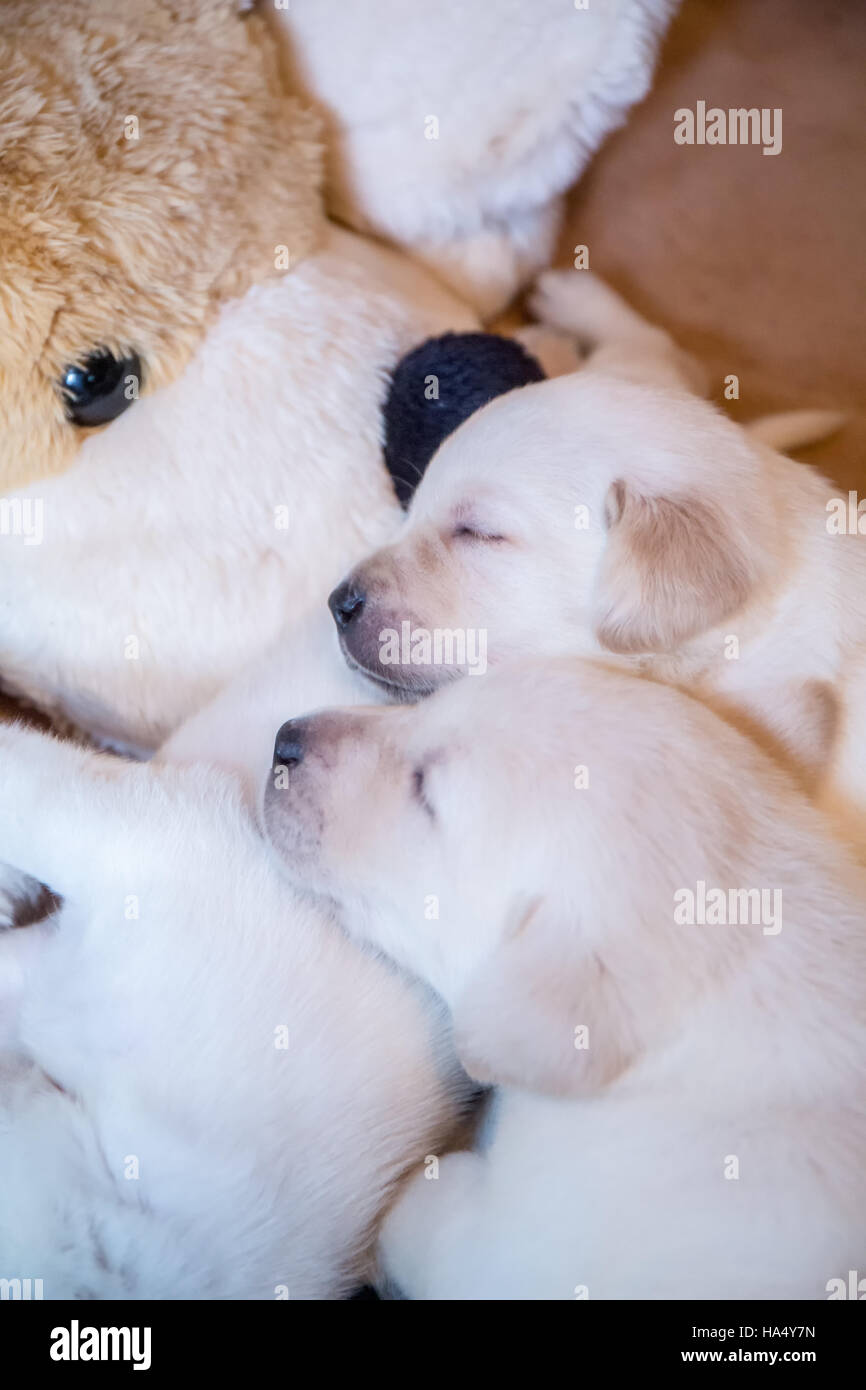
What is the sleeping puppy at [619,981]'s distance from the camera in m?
1.26

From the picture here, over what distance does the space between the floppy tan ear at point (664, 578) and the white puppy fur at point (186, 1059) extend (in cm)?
57

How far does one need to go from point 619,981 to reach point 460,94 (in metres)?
1.58

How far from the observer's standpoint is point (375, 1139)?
1.45m

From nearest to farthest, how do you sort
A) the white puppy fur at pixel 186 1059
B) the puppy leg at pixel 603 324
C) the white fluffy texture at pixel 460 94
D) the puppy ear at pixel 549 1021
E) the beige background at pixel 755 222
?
1. the puppy ear at pixel 549 1021
2. the white puppy fur at pixel 186 1059
3. the white fluffy texture at pixel 460 94
4. the puppy leg at pixel 603 324
5. the beige background at pixel 755 222

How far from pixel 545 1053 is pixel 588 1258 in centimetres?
28

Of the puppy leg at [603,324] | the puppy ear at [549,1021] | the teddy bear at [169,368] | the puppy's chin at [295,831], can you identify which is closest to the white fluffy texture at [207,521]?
the teddy bear at [169,368]

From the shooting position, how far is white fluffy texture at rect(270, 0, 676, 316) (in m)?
1.97

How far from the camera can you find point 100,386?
172 cm

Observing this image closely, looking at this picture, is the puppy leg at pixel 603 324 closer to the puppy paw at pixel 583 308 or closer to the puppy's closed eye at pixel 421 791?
the puppy paw at pixel 583 308

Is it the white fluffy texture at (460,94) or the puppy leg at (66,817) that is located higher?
the white fluffy texture at (460,94)

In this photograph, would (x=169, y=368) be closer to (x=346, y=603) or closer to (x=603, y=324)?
(x=346, y=603)

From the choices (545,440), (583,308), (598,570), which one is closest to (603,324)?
(583,308)

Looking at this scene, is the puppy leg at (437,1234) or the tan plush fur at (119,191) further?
the tan plush fur at (119,191)
